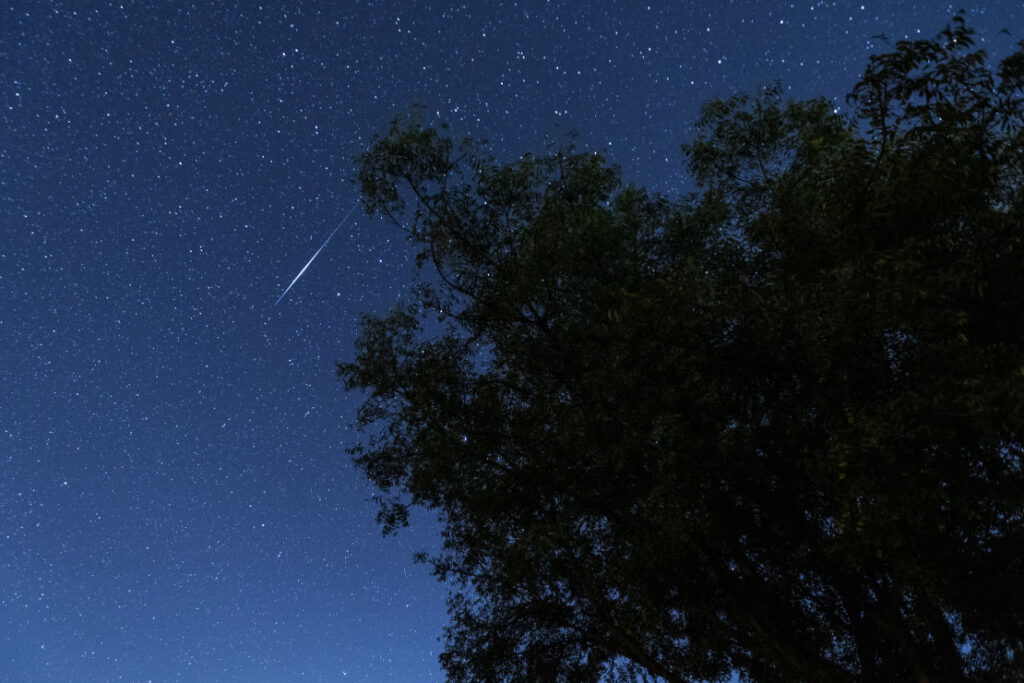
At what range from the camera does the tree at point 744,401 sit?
918 cm

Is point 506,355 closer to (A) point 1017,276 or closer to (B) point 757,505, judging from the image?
(B) point 757,505

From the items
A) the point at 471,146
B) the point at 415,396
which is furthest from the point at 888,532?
the point at 471,146

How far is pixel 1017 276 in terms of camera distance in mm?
9430

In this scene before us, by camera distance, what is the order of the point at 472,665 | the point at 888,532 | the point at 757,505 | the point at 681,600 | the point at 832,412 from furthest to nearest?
the point at 472,665
the point at 681,600
the point at 757,505
the point at 832,412
the point at 888,532

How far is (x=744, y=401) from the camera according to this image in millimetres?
11250

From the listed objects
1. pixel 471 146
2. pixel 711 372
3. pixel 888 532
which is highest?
pixel 471 146

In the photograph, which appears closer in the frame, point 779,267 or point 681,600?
point 779,267

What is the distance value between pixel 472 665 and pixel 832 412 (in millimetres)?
8506

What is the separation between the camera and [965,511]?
→ 9.83 m

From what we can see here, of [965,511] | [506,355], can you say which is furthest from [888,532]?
[506,355]

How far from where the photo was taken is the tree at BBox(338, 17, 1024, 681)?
9.18 metres

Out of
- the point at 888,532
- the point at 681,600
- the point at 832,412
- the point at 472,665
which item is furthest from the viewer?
the point at 472,665

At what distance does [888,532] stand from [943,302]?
2813 mm

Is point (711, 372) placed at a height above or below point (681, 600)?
above
